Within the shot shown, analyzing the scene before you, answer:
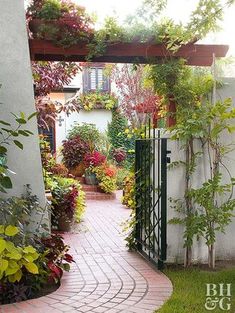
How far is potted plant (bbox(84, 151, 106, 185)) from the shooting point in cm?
1383

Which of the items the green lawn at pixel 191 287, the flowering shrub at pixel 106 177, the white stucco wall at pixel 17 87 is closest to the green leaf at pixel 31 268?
the white stucco wall at pixel 17 87

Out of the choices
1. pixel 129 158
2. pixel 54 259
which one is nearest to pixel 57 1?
pixel 54 259

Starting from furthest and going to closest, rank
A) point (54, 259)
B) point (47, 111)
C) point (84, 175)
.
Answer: point (84, 175)
point (47, 111)
point (54, 259)

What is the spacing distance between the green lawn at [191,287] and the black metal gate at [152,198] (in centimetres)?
35

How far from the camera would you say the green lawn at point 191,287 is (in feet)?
12.3

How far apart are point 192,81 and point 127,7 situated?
4.10 ft

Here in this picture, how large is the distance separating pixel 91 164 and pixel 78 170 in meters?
0.90

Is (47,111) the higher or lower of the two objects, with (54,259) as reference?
higher

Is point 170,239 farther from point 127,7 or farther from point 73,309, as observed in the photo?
point 127,7

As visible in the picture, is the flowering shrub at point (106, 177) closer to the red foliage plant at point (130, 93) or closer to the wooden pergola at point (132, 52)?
the red foliage plant at point (130, 93)

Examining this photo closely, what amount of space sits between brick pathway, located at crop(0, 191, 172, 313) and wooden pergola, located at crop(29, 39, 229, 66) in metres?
2.75

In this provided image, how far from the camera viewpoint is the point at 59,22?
5.18 metres

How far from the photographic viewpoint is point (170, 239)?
208 inches

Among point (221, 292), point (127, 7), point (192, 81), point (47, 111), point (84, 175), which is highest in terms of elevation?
point (127, 7)
